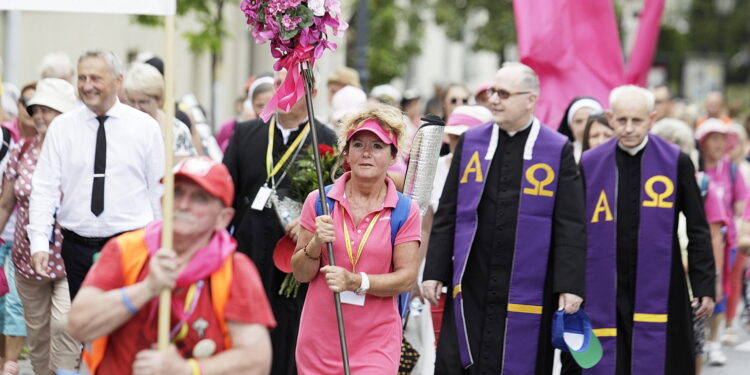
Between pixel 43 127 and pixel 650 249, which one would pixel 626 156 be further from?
pixel 43 127

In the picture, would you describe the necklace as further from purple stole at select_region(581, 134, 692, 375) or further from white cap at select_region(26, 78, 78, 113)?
white cap at select_region(26, 78, 78, 113)

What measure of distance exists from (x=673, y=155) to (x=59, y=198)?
135 inches

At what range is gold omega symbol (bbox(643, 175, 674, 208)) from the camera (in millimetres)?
7863

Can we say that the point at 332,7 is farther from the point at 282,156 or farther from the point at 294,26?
the point at 282,156

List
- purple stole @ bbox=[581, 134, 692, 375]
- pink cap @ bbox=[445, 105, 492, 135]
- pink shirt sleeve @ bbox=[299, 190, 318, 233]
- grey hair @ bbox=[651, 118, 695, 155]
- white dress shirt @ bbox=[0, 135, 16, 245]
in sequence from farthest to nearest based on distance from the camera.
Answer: grey hair @ bbox=[651, 118, 695, 155]
pink cap @ bbox=[445, 105, 492, 135]
white dress shirt @ bbox=[0, 135, 16, 245]
purple stole @ bbox=[581, 134, 692, 375]
pink shirt sleeve @ bbox=[299, 190, 318, 233]

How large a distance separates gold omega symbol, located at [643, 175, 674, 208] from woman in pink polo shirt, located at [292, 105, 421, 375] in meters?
2.11

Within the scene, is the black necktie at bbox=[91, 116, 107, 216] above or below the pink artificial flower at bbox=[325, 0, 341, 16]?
below

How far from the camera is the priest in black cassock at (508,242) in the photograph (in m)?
7.29

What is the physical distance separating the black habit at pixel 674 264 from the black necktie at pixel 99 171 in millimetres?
2780

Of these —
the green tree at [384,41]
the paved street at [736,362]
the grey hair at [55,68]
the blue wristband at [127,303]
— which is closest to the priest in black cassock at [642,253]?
the paved street at [736,362]

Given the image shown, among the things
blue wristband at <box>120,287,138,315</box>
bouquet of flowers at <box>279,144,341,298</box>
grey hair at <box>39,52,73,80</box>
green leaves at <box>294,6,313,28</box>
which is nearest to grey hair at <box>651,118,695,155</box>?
bouquet of flowers at <box>279,144,341,298</box>

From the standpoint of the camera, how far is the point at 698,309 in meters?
7.93

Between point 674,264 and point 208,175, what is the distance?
4.40 m

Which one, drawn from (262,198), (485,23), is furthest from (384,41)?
(262,198)
